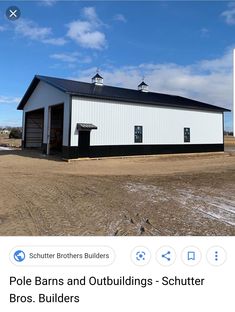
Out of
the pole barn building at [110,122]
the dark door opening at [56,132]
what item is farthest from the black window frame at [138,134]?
the dark door opening at [56,132]

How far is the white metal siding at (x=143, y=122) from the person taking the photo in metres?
19.1

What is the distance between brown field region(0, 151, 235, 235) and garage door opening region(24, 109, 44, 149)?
1721cm

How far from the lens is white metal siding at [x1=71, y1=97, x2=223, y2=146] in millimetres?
19125

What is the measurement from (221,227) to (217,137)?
2288 centimetres

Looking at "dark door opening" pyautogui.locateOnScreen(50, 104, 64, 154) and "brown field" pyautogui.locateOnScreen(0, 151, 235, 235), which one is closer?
"brown field" pyautogui.locateOnScreen(0, 151, 235, 235)

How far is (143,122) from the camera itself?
71.3 feet

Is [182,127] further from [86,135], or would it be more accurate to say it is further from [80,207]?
[80,207]
